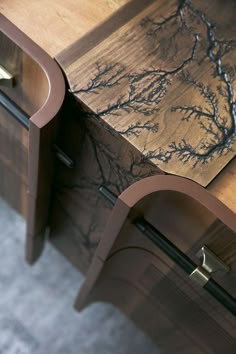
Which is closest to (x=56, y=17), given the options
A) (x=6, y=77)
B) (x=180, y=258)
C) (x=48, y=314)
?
(x=6, y=77)

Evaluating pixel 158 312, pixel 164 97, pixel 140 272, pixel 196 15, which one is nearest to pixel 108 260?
pixel 140 272

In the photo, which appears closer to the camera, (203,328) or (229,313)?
(229,313)

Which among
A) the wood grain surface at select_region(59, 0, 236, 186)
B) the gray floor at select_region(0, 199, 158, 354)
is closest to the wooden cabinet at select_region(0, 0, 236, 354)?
the wood grain surface at select_region(59, 0, 236, 186)

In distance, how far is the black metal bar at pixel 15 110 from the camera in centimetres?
70

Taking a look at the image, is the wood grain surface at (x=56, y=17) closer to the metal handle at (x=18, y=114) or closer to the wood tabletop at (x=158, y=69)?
the wood tabletop at (x=158, y=69)

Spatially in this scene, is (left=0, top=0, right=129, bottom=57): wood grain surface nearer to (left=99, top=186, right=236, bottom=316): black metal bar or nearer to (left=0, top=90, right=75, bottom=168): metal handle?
(left=0, top=90, right=75, bottom=168): metal handle

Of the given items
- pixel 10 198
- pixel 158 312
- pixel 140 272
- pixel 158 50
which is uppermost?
pixel 158 50

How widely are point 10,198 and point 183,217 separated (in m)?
0.61

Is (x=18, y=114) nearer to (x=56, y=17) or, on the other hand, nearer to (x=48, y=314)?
(x=56, y=17)

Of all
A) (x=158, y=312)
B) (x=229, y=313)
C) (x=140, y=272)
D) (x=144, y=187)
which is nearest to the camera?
(x=144, y=187)

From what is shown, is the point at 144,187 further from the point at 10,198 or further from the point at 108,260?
the point at 10,198

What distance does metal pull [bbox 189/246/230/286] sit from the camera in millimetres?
597

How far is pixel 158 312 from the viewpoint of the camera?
34.9 inches

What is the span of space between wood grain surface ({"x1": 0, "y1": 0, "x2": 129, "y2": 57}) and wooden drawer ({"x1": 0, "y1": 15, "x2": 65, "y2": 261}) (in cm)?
2
